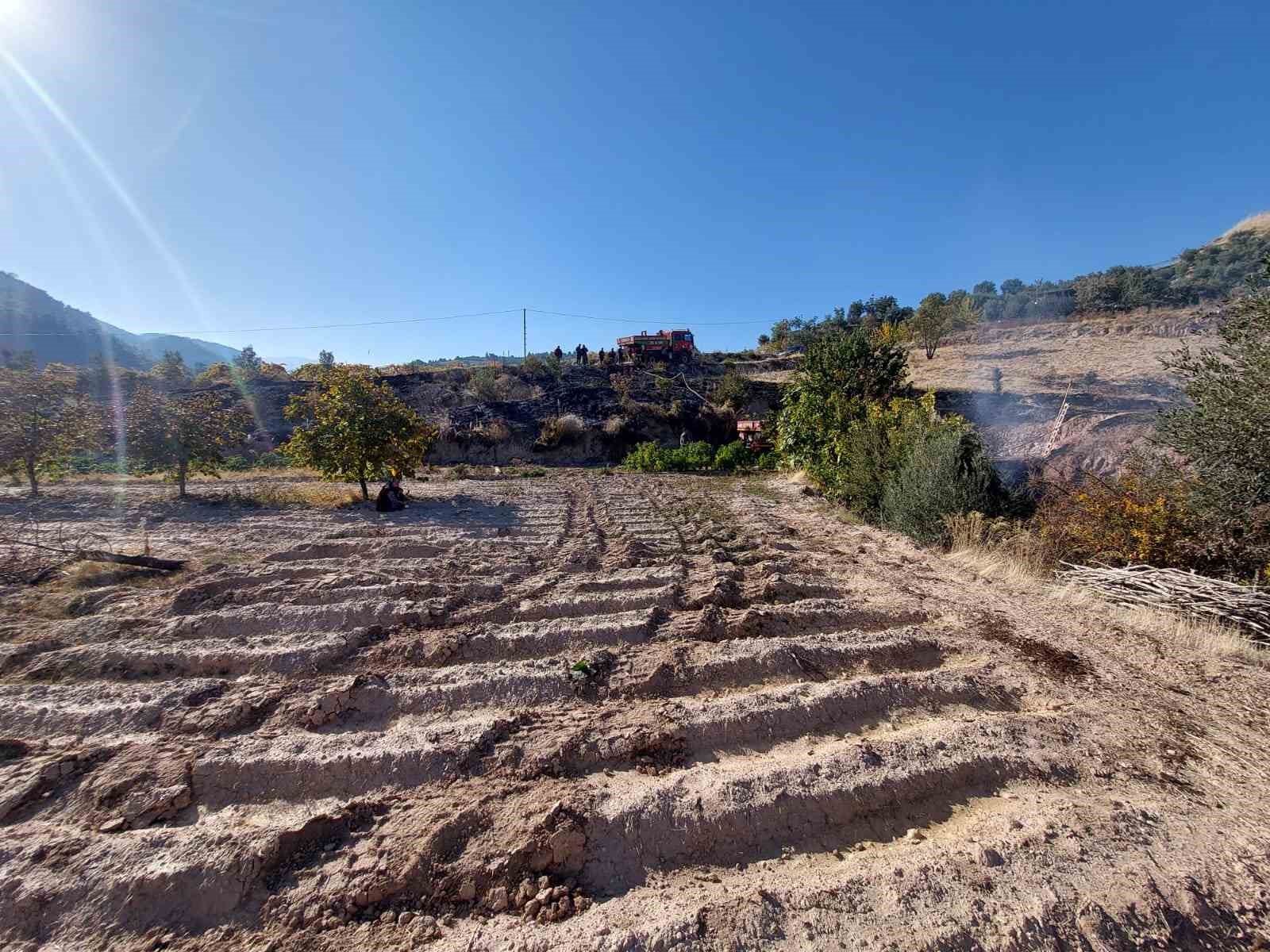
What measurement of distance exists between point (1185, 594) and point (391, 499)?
10806 millimetres

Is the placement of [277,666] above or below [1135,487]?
below

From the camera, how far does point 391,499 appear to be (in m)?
9.35

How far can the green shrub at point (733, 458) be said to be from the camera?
16562 mm

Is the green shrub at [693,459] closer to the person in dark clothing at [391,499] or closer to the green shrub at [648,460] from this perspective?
the green shrub at [648,460]

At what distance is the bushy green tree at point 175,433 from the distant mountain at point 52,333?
116 ft

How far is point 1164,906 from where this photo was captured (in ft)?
6.18

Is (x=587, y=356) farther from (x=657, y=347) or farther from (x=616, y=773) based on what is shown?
(x=616, y=773)

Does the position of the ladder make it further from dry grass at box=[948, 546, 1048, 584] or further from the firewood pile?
the firewood pile

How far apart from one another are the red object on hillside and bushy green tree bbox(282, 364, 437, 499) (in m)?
19.0

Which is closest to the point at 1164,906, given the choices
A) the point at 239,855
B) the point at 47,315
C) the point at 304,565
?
the point at 239,855

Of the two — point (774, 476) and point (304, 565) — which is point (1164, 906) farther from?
point (774, 476)

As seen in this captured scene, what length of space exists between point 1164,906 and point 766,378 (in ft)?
Answer: 84.6

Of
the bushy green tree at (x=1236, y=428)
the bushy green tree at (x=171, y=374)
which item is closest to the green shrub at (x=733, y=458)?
the bushy green tree at (x=1236, y=428)

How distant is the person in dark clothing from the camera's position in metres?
9.18
